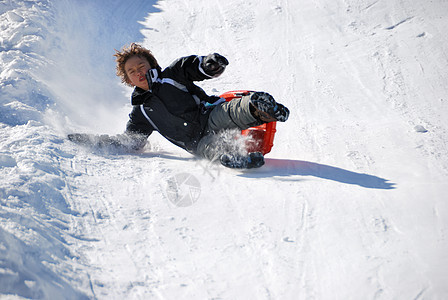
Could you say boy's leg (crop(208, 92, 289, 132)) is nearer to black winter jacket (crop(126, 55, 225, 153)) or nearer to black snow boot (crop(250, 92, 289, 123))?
black snow boot (crop(250, 92, 289, 123))

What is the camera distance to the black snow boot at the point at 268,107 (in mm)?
1871

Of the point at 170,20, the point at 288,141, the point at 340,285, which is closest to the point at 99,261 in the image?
the point at 340,285

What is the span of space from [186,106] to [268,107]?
709mm

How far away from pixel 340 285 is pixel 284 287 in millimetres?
206

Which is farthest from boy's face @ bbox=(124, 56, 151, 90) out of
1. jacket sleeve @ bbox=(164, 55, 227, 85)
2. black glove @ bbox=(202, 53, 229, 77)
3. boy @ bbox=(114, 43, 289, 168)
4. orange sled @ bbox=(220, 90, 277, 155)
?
orange sled @ bbox=(220, 90, 277, 155)

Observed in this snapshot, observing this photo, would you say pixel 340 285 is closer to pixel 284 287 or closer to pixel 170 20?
pixel 284 287

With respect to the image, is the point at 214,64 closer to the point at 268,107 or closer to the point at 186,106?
the point at 186,106

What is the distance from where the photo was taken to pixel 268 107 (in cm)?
187

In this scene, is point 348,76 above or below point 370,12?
below

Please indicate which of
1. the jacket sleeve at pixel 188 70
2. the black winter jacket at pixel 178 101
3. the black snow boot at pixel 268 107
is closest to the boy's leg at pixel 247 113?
the black snow boot at pixel 268 107

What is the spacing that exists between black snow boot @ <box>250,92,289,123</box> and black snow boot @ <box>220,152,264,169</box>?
10.9 inches

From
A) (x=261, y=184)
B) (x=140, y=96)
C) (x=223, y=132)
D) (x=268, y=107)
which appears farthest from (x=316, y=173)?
(x=140, y=96)

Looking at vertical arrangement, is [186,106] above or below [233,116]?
above

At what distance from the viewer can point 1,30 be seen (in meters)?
4.19
